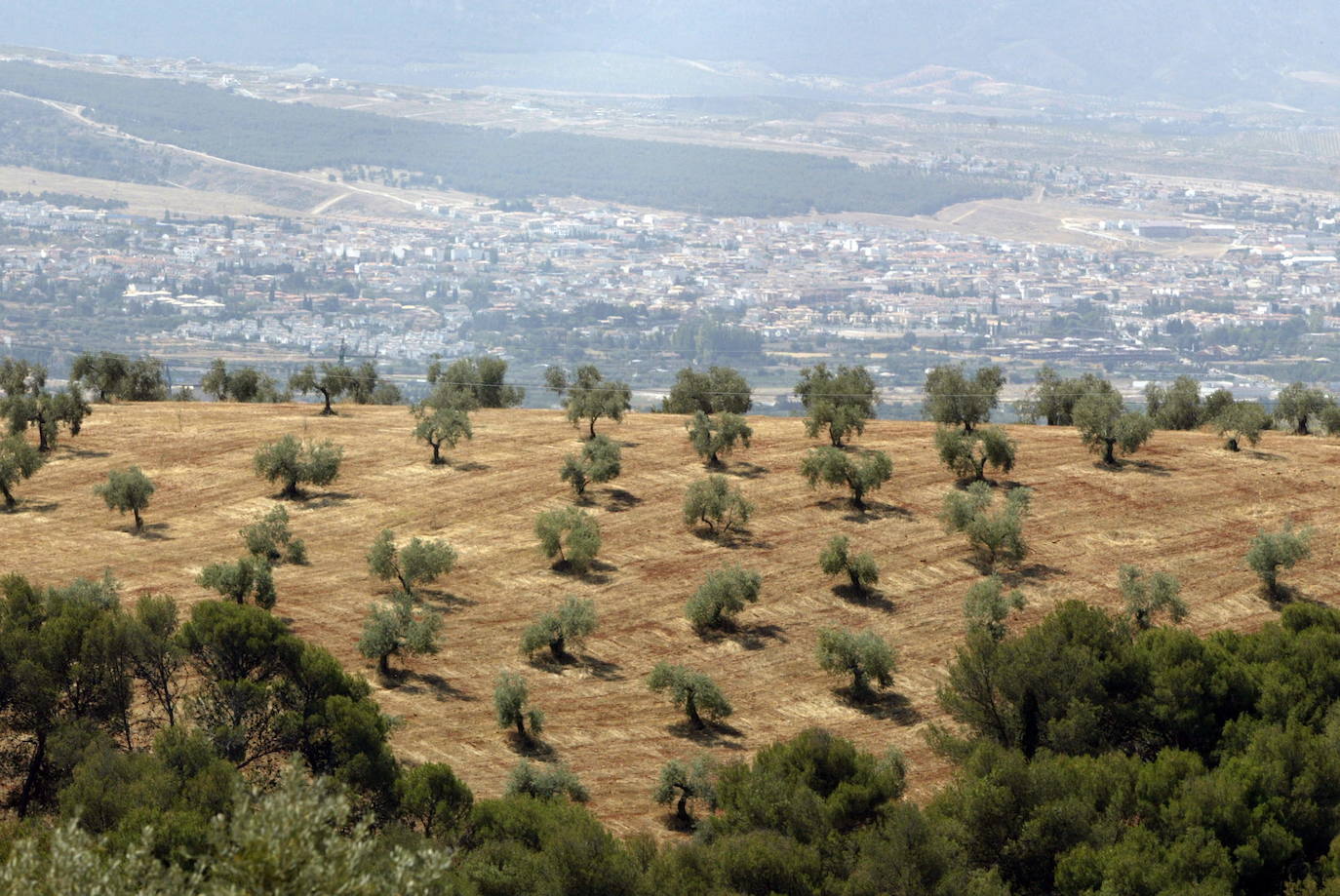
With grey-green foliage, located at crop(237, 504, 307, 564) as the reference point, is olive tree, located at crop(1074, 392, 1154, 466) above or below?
above

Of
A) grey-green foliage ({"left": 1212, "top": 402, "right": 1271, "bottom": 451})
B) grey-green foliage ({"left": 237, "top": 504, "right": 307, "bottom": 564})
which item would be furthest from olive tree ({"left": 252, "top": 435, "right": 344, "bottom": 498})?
grey-green foliage ({"left": 1212, "top": 402, "right": 1271, "bottom": 451})

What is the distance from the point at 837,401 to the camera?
5956 centimetres

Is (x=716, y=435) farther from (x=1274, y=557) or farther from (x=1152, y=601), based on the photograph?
(x=1274, y=557)

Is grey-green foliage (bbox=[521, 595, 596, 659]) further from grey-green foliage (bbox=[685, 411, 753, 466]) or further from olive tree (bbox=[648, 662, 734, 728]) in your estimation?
grey-green foliage (bbox=[685, 411, 753, 466])

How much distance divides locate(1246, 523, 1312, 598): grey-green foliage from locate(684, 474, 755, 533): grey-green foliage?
14131mm

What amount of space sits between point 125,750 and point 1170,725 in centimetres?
2060

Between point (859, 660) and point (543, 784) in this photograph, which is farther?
point (859, 660)

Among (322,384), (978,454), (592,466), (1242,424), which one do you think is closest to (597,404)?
(592,466)

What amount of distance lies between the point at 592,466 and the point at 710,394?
51.8 feet

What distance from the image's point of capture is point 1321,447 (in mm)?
53000

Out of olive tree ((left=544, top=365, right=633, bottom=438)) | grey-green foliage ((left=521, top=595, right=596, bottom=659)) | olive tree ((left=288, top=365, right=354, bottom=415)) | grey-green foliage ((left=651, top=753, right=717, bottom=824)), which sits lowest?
grey-green foliage ((left=651, top=753, right=717, bottom=824))

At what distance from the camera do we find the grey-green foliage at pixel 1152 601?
1474 inches

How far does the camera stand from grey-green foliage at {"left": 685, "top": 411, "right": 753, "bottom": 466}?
51.2 m

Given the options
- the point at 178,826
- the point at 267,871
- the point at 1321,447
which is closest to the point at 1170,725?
the point at 178,826
